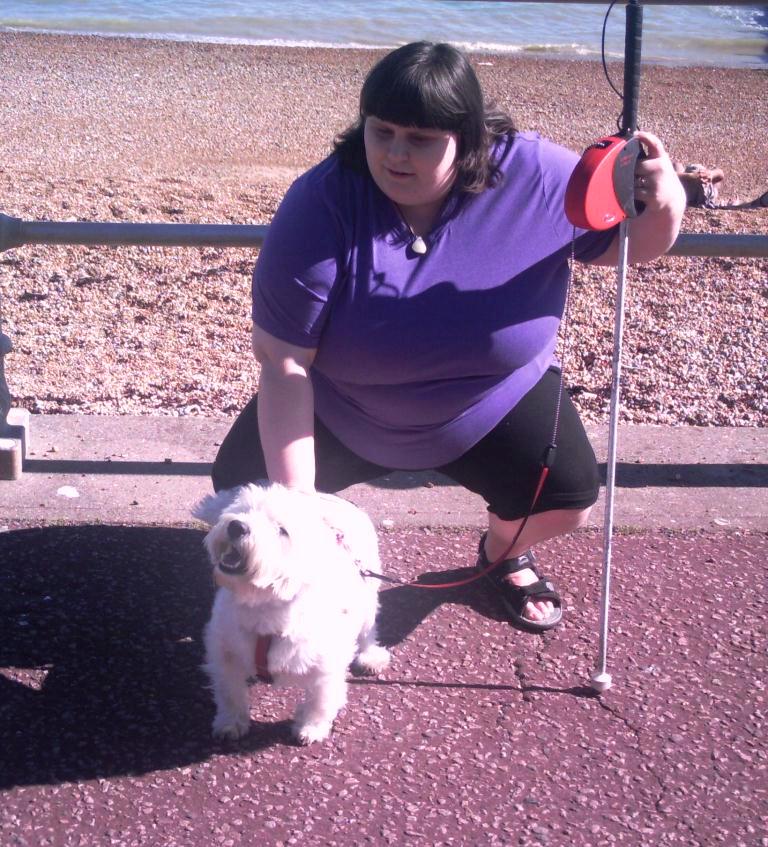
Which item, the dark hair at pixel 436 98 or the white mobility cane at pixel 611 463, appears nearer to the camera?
the dark hair at pixel 436 98

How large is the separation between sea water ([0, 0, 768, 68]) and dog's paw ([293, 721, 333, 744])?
58.8ft

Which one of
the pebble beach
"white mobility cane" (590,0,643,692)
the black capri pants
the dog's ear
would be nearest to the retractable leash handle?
"white mobility cane" (590,0,643,692)

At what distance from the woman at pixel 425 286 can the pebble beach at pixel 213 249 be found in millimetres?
1863

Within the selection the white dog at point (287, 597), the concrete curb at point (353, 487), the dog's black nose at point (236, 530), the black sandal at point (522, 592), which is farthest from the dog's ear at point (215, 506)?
the concrete curb at point (353, 487)

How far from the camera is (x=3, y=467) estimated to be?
157 inches

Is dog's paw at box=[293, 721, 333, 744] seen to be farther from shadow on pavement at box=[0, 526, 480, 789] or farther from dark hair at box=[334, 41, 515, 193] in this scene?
dark hair at box=[334, 41, 515, 193]

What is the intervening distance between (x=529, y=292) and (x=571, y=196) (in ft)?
1.27

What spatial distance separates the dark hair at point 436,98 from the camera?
2684mm

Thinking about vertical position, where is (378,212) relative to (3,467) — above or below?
above

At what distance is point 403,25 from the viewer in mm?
21625

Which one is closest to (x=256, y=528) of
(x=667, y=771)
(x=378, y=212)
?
(x=378, y=212)

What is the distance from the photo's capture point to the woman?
281 centimetres

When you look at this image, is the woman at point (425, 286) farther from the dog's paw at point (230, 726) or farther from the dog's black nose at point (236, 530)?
the dog's paw at point (230, 726)

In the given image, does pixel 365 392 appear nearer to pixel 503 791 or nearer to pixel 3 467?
pixel 503 791
